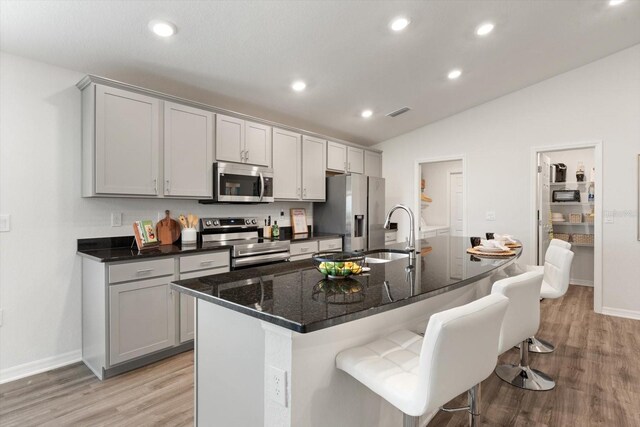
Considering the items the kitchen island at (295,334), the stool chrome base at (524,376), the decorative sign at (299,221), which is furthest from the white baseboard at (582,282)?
the kitchen island at (295,334)

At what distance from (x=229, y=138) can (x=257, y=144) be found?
37 cm

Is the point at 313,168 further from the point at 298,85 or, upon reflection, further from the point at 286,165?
the point at 298,85

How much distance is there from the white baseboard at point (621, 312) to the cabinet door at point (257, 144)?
14.2ft

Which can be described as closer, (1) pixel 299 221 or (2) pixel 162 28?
(2) pixel 162 28

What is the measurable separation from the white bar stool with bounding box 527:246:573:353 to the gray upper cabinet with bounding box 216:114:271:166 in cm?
286

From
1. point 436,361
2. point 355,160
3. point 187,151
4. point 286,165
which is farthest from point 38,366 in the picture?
point 355,160

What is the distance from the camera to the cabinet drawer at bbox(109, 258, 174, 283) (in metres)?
2.51

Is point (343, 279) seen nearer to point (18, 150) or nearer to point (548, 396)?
point (548, 396)

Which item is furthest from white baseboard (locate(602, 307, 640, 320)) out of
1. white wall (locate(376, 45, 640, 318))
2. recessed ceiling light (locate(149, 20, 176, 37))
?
recessed ceiling light (locate(149, 20, 176, 37))

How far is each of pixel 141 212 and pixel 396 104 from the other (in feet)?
10.4

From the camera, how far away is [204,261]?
3.03 m

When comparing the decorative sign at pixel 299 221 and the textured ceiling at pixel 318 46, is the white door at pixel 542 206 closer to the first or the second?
the textured ceiling at pixel 318 46

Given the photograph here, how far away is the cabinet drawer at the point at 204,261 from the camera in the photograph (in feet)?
9.50

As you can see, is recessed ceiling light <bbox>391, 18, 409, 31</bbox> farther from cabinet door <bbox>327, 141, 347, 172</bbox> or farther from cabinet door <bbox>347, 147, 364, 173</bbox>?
cabinet door <bbox>347, 147, 364, 173</bbox>
